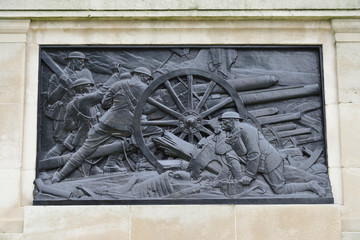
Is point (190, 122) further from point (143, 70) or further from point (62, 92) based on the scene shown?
point (62, 92)

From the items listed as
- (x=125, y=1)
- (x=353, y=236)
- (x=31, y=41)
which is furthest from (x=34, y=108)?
(x=353, y=236)

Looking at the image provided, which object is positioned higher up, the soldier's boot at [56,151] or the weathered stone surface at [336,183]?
the soldier's boot at [56,151]

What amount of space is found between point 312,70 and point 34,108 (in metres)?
3.59

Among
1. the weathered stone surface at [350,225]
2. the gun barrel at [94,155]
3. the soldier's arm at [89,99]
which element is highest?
the soldier's arm at [89,99]

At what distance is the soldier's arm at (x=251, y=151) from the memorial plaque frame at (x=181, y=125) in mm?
12

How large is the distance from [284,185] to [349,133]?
3.43 feet

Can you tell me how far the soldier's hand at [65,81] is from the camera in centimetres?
702

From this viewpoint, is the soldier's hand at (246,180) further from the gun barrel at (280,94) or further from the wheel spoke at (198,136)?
the gun barrel at (280,94)

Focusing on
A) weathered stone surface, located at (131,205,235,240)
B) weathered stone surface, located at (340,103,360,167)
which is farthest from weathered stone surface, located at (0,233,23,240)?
weathered stone surface, located at (340,103,360,167)

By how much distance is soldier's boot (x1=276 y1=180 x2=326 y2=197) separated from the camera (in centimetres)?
670

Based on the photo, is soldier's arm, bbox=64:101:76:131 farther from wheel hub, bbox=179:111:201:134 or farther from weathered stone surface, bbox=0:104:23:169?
wheel hub, bbox=179:111:201:134

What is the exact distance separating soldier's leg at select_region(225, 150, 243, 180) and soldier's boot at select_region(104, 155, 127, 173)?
1299 mm

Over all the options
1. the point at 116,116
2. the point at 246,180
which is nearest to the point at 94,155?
the point at 116,116

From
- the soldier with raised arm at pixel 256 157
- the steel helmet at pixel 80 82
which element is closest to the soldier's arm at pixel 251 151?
the soldier with raised arm at pixel 256 157
